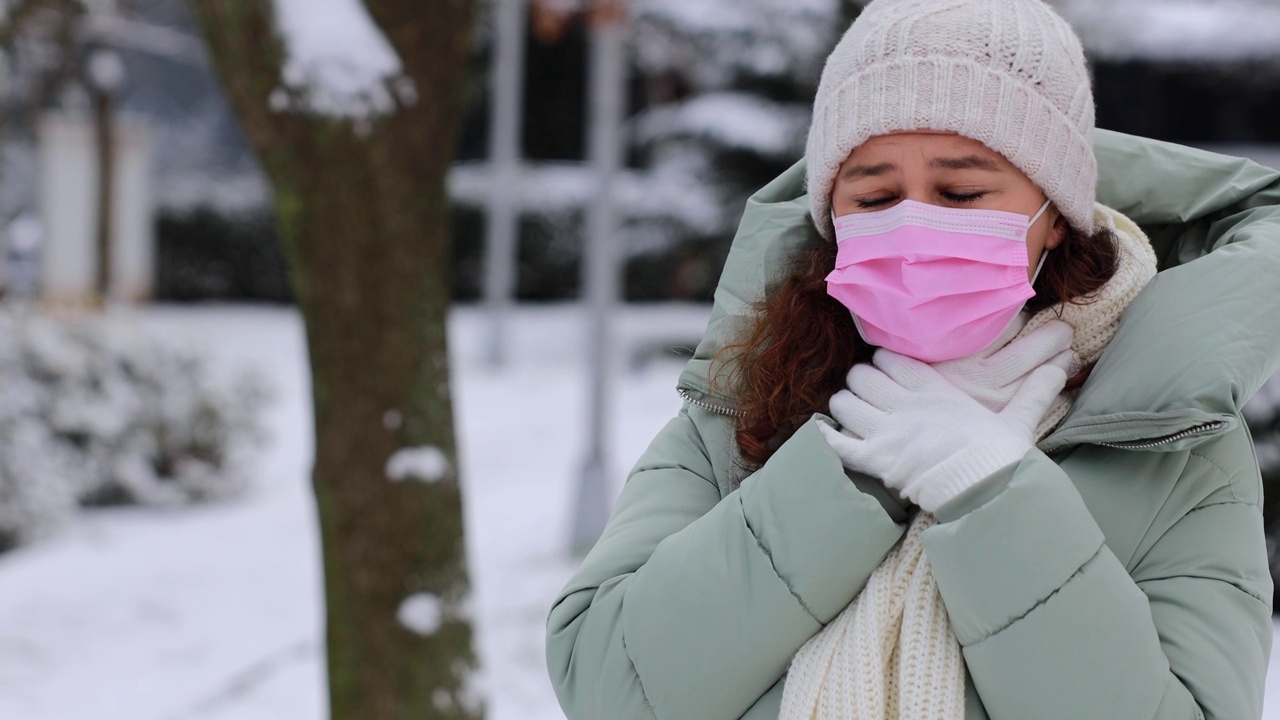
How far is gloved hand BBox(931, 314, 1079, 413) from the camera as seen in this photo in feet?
4.71

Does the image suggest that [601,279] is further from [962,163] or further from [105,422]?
[962,163]

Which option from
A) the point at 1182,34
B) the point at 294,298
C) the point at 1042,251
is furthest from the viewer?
the point at 1182,34

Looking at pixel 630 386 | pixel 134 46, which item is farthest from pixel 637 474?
pixel 134 46

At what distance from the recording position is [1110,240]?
1.58m

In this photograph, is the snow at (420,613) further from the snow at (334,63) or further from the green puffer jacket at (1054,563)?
the green puffer jacket at (1054,563)

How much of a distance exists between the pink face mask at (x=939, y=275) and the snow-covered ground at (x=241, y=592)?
2129mm

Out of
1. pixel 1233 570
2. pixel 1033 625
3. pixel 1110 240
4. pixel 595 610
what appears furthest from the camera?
pixel 1110 240

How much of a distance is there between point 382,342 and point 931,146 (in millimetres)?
1956

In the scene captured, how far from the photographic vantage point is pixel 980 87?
1.43 m

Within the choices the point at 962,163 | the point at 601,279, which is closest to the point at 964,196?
the point at 962,163

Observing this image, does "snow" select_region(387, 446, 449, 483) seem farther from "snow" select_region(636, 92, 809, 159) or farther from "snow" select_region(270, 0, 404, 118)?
"snow" select_region(636, 92, 809, 159)

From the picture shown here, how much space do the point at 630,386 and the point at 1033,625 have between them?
36.1 ft

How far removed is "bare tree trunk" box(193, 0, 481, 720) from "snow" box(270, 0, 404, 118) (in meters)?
0.03

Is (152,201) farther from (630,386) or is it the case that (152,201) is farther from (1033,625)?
(1033,625)
